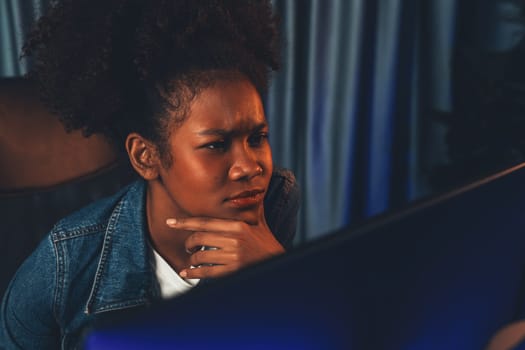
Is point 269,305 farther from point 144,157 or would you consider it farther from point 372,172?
point 372,172

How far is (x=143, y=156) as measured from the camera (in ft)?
3.12

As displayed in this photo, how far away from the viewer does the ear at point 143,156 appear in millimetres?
936

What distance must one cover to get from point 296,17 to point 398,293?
1835mm

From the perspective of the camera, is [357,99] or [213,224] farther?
[357,99]

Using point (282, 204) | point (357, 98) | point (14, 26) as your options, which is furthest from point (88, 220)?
point (357, 98)

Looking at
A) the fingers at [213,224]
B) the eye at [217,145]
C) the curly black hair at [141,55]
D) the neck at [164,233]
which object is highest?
the curly black hair at [141,55]

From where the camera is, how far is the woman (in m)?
0.84

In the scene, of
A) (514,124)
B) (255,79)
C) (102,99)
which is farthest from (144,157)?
(514,124)

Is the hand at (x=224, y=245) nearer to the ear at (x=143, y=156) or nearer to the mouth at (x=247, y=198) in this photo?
the mouth at (x=247, y=198)

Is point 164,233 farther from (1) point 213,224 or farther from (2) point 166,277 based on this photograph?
(1) point 213,224

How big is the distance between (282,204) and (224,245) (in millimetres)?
465

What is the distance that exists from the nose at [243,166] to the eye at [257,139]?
0.04m

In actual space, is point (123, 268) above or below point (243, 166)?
below

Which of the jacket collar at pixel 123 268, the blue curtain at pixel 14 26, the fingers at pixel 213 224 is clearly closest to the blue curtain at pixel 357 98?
the blue curtain at pixel 14 26
